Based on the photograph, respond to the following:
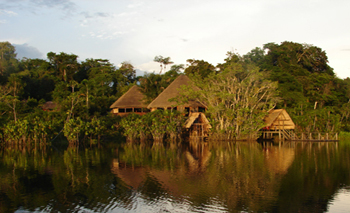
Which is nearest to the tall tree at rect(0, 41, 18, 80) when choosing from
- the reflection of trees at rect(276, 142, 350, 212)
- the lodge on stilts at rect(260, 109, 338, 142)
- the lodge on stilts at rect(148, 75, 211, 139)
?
the lodge on stilts at rect(148, 75, 211, 139)

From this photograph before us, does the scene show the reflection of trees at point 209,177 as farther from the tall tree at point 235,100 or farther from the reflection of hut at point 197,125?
the reflection of hut at point 197,125

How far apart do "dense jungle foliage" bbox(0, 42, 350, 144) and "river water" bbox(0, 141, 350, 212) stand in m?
9.26

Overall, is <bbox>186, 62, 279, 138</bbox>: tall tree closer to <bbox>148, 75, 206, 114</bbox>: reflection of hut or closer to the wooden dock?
<bbox>148, 75, 206, 114</bbox>: reflection of hut

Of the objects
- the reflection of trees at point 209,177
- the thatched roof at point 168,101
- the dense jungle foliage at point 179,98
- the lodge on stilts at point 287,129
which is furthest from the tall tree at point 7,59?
the lodge on stilts at point 287,129

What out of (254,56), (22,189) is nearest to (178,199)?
(22,189)

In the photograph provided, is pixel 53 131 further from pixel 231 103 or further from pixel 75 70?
pixel 75 70

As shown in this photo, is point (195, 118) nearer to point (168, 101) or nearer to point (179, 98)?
point (179, 98)

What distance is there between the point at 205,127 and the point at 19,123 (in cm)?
1436

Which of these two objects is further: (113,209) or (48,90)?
(48,90)

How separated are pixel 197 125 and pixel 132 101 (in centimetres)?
777

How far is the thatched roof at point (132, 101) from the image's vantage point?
30.9m

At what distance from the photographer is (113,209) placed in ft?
24.4

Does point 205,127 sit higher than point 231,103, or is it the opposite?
point 231,103

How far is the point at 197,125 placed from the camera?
1075 inches
